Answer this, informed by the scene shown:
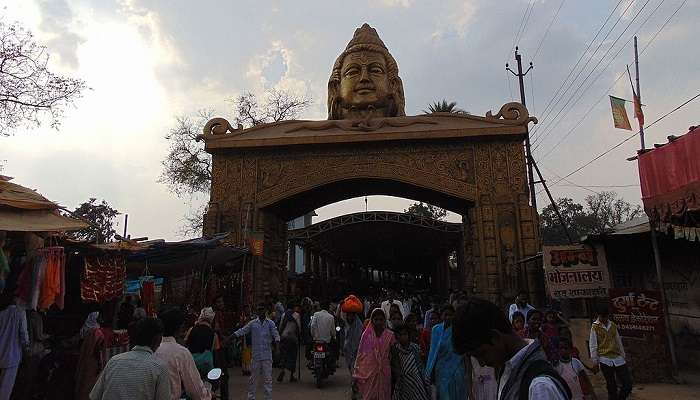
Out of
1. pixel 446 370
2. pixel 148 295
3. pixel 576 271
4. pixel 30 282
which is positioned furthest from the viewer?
pixel 576 271

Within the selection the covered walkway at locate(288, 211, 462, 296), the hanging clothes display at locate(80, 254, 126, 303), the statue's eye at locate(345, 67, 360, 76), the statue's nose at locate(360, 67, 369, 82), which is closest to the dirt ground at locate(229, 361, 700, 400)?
the hanging clothes display at locate(80, 254, 126, 303)

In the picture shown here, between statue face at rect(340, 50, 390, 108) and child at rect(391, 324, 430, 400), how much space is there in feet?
38.8

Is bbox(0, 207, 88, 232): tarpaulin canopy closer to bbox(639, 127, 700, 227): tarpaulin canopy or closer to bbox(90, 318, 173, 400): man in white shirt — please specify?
bbox(90, 318, 173, 400): man in white shirt

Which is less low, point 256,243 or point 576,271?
point 256,243

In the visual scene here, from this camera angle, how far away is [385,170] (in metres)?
14.3

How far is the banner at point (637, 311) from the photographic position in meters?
8.05

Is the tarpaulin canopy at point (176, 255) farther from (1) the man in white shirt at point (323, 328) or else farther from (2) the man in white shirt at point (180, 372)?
(2) the man in white shirt at point (180, 372)

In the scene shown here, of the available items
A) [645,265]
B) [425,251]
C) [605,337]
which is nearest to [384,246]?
[425,251]

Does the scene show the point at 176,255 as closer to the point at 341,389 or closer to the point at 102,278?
the point at 102,278

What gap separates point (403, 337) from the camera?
4.81 meters

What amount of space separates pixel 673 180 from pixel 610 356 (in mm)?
2908

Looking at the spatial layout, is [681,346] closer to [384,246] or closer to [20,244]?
[20,244]

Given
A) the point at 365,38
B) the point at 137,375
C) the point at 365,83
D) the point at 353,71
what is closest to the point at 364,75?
the point at 365,83

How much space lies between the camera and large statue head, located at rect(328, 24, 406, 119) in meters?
15.7
